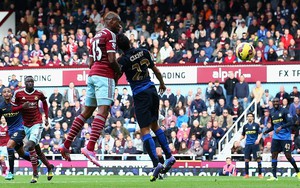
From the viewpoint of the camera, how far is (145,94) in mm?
17422

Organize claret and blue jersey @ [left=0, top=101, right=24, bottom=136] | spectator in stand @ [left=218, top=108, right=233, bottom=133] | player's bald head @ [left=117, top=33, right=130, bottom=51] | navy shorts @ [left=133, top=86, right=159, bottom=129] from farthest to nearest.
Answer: spectator in stand @ [left=218, top=108, right=233, bottom=133] < claret and blue jersey @ [left=0, top=101, right=24, bottom=136] < navy shorts @ [left=133, top=86, right=159, bottom=129] < player's bald head @ [left=117, top=33, right=130, bottom=51]

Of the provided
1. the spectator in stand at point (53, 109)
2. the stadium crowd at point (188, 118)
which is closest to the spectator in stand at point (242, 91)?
the stadium crowd at point (188, 118)

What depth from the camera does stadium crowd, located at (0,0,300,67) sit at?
3347 centimetres

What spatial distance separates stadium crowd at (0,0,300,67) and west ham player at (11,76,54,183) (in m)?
13.0

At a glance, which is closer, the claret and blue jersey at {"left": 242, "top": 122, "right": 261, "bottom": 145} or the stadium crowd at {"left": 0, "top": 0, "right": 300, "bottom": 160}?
the claret and blue jersey at {"left": 242, "top": 122, "right": 261, "bottom": 145}

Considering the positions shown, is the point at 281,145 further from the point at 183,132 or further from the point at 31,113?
the point at 31,113

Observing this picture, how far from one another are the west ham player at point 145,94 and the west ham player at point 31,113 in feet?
15.1

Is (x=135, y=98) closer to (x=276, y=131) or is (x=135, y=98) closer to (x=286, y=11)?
(x=276, y=131)

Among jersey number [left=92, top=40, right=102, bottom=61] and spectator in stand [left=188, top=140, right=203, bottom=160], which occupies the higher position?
jersey number [left=92, top=40, right=102, bottom=61]

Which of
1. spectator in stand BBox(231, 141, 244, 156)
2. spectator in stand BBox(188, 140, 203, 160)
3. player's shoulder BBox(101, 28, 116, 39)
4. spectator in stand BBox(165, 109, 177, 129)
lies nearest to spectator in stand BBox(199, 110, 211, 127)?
spectator in stand BBox(165, 109, 177, 129)

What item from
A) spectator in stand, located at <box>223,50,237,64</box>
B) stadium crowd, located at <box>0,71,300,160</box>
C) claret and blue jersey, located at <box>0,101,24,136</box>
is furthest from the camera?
spectator in stand, located at <box>223,50,237,64</box>

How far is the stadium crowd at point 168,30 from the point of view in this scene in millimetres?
33469

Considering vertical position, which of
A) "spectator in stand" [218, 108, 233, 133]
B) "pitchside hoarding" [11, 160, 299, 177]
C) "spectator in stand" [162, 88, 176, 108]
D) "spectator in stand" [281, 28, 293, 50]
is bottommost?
"pitchside hoarding" [11, 160, 299, 177]

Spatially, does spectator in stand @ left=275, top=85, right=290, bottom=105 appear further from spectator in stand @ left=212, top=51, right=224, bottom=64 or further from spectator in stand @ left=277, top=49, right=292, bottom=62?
spectator in stand @ left=212, top=51, right=224, bottom=64
